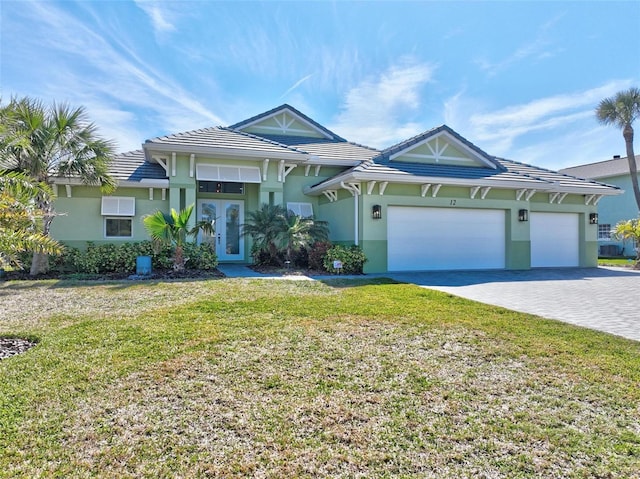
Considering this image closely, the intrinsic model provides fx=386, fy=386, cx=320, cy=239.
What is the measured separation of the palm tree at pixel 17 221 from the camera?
15.6 ft

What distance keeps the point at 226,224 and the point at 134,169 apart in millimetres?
4104

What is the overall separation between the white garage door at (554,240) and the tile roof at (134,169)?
15243 millimetres

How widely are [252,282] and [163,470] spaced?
7725 mm

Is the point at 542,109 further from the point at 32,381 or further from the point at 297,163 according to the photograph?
the point at 32,381

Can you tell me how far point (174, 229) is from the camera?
11.7 metres

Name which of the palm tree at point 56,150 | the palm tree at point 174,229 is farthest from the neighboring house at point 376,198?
the palm tree at point 174,229

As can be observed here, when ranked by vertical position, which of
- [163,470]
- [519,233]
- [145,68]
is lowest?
[163,470]

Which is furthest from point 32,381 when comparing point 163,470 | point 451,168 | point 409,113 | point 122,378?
point 409,113

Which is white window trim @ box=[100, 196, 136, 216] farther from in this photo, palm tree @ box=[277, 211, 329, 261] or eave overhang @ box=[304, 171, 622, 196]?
eave overhang @ box=[304, 171, 622, 196]

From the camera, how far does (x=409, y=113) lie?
19609mm

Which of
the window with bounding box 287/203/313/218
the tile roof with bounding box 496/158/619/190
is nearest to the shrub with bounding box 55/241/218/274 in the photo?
the window with bounding box 287/203/313/218

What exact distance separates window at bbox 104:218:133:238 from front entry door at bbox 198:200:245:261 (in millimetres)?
2777

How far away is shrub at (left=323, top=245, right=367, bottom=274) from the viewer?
1296cm

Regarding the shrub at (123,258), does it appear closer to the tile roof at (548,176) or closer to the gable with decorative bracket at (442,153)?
the gable with decorative bracket at (442,153)
